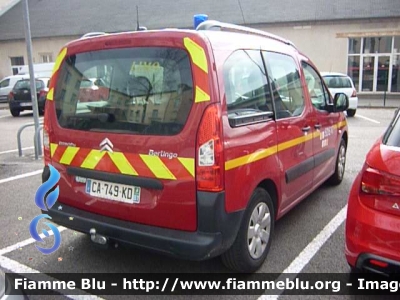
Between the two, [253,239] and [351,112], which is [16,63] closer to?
[351,112]

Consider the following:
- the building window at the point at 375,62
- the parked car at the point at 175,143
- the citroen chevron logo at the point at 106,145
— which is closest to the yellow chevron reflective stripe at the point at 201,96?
the parked car at the point at 175,143

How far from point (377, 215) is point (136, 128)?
5.62ft

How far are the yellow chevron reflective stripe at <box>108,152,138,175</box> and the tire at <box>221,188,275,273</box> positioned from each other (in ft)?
2.97

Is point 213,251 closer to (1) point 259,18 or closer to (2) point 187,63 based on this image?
(2) point 187,63

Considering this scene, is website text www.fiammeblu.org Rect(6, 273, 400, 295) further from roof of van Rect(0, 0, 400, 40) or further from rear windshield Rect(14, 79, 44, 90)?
roof of van Rect(0, 0, 400, 40)

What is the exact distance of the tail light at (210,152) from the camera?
258 cm

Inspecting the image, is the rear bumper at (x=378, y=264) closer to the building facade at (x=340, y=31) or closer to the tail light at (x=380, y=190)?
the tail light at (x=380, y=190)

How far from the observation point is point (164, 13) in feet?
85.3

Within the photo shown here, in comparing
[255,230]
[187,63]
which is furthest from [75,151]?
[255,230]

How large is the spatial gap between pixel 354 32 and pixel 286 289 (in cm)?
2061

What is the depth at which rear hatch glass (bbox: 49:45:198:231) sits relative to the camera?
265cm

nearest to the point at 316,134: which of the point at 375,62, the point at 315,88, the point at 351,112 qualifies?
the point at 315,88

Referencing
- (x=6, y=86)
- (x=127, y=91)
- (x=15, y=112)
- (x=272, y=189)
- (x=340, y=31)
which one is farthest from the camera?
(x=6, y=86)

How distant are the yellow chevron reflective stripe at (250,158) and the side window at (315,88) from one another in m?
1.32
